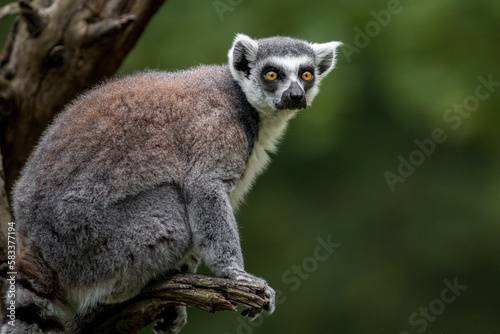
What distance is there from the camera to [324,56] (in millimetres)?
A: 7105

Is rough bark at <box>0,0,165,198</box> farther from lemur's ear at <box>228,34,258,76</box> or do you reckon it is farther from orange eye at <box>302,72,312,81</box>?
orange eye at <box>302,72,312,81</box>

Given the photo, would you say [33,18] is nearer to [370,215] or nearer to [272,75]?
[272,75]

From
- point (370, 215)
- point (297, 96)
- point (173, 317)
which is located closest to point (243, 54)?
point (297, 96)

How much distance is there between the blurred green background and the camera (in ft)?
35.6

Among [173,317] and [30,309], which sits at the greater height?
[30,309]

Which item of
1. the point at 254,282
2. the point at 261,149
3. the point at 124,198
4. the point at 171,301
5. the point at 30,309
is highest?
the point at 261,149

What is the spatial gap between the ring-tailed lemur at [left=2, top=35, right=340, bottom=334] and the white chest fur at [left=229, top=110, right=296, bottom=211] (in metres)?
0.17

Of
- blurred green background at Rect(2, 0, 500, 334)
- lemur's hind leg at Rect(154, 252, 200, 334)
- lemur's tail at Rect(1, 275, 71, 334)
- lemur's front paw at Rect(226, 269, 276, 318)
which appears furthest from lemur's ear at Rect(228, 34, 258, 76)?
blurred green background at Rect(2, 0, 500, 334)

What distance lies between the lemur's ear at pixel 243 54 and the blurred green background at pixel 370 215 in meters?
3.87

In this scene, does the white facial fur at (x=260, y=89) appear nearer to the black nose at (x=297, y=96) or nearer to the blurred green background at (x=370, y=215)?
the black nose at (x=297, y=96)

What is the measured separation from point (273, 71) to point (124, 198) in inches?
68.7

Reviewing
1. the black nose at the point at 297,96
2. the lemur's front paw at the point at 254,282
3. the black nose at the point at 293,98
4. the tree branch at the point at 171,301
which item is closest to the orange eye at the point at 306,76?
the black nose at the point at 293,98

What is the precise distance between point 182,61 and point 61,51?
289 cm

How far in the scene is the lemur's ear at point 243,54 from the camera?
666cm
